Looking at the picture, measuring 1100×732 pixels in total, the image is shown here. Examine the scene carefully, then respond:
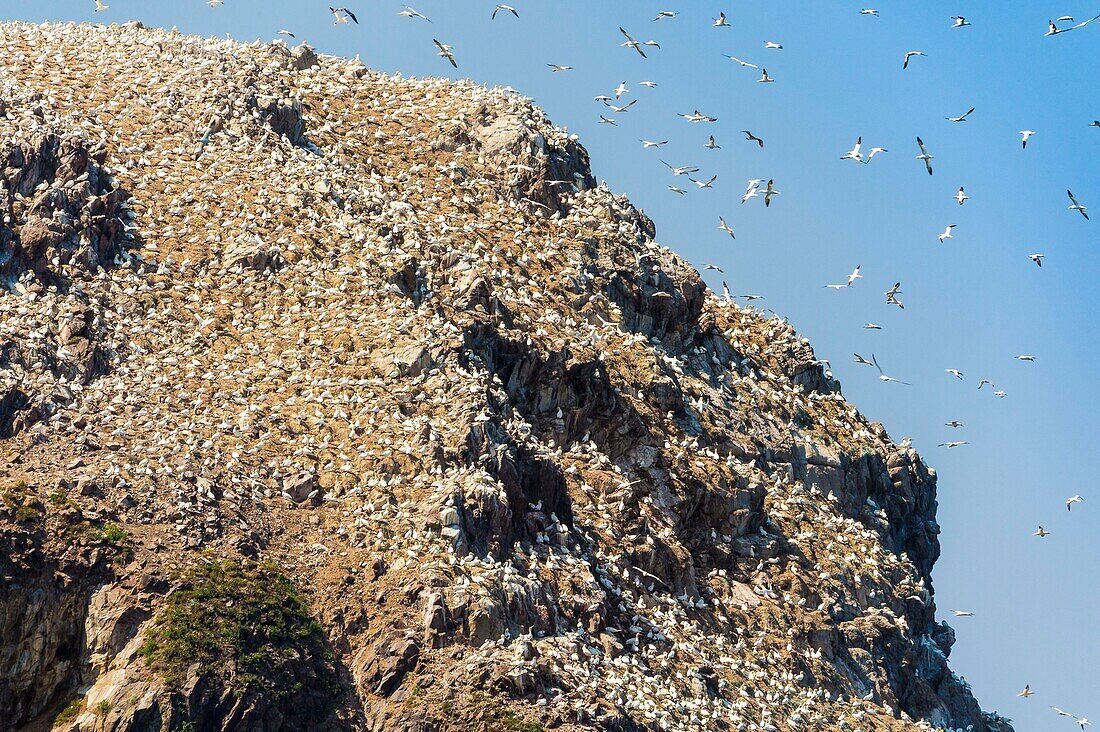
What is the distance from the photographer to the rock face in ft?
227

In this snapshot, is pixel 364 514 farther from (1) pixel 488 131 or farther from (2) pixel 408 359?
(1) pixel 488 131

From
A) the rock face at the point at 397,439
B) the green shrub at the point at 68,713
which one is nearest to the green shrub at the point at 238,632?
the rock face at the point at 397,439

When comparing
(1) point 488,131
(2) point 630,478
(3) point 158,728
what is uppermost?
(1) point 488,131

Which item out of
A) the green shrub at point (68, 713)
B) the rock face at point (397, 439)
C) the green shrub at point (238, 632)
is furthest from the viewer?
the rock face at point (397, 439)

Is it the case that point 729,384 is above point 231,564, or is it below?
above

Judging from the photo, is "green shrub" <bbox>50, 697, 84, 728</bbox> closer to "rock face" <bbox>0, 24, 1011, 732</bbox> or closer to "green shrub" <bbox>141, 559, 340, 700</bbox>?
"rock face" <bbox>0, 24, 1011, 732</bbox>

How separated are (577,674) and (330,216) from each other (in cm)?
3008

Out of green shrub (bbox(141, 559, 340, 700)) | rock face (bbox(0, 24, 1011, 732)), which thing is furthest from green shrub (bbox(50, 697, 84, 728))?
green shrub (bbox(141, 559, 340, 700))

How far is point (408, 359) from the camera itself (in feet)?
267

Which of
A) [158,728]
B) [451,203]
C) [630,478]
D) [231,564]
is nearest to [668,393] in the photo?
[630,478]

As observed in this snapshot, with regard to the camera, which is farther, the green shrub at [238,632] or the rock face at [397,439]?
the rock face at [397,439]

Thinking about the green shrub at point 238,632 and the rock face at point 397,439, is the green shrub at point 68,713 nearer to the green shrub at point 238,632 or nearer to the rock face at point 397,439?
the rock face at point 397,439

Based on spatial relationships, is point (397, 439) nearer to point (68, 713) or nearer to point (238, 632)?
point (238, 632)

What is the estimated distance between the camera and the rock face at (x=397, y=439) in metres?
69.1
